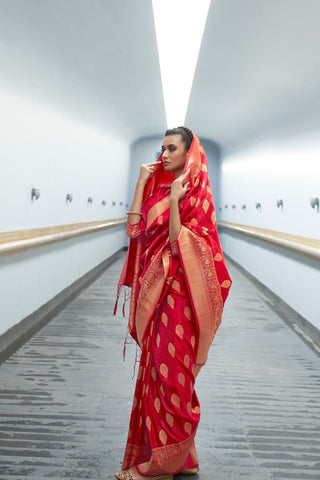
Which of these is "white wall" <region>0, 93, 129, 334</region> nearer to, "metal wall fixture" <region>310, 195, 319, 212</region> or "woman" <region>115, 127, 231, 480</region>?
"woman" <region>115, 127, 231, 480</region>

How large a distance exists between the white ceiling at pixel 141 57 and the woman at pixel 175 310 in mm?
1854

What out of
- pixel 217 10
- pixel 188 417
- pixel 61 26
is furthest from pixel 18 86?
pixel 188 417

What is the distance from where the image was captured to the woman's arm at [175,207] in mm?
1973

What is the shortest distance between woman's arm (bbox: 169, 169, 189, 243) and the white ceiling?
6.09 feet

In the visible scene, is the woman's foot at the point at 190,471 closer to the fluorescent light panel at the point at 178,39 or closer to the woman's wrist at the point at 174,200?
the woman's wrist at the point at 174,200

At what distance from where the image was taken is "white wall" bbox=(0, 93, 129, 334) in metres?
3.66

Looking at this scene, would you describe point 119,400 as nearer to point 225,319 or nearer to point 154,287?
point 154,287

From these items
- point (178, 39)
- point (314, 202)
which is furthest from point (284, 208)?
Answer: point (178, 39)

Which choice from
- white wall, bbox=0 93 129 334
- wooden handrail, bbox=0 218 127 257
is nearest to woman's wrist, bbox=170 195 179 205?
wooden handrail, bbox=0 218 127 257

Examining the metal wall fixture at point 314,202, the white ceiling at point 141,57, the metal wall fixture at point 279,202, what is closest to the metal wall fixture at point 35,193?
the white ceiling at point 141,57

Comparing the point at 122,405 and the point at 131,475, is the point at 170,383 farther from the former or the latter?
the point at 122,405

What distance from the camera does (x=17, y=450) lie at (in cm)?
231

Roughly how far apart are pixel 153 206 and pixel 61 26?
2317 mm

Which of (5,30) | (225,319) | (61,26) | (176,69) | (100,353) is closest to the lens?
(5,30)
